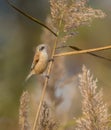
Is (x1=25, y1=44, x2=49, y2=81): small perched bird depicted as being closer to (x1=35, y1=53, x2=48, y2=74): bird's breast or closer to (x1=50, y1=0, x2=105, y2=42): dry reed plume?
(x1=35, y1=53, x2=48, y2=74): bird's breast

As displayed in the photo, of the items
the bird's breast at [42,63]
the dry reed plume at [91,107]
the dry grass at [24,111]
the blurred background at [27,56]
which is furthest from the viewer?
the blurred background at [27,56]

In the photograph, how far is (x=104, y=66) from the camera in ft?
9.02

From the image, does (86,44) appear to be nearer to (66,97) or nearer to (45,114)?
(66,97)

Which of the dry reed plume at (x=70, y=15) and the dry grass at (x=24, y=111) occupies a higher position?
the dry reed plume at (x=70, y=15)

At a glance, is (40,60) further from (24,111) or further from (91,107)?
(91,107)

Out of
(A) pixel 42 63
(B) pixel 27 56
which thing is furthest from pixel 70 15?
(B) pixel 27 56

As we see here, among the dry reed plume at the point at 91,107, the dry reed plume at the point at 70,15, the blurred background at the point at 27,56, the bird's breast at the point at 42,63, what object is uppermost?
the blurred background at the point at 27,56

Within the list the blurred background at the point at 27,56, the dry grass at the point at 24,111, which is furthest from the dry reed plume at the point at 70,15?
the blurred background at the point at 27,56

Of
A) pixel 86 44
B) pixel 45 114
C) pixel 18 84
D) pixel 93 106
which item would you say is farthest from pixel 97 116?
pixel 86 44

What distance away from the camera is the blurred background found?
225cm

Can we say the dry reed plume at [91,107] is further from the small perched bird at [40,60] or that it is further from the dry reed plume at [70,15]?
the small perched bird at [40,60]

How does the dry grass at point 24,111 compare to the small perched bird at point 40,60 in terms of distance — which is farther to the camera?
the small perched bird at point 40,60

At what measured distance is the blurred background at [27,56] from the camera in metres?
2.25

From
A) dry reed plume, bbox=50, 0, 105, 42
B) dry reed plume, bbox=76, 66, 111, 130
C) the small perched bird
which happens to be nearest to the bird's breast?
the small perched bird
